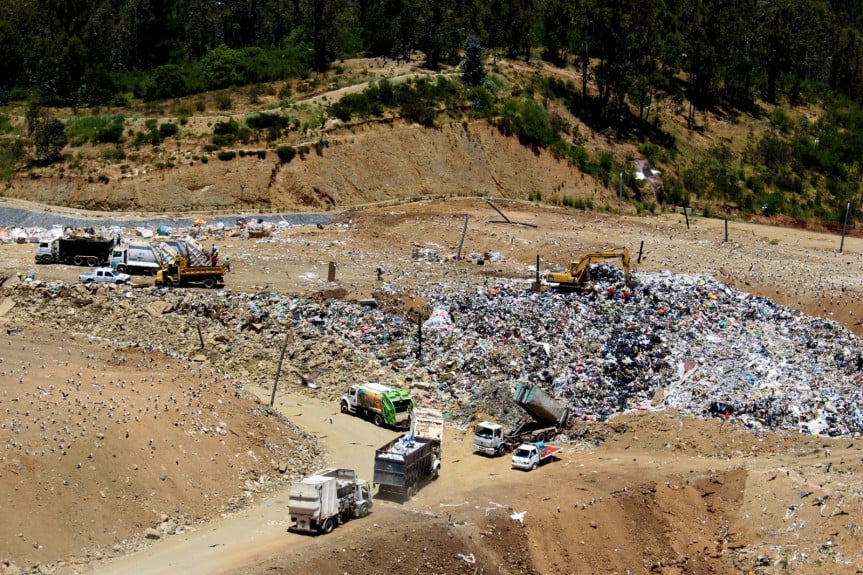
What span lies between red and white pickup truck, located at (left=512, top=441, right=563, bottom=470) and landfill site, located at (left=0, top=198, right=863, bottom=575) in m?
0.08

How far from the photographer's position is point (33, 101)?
57.5 metres

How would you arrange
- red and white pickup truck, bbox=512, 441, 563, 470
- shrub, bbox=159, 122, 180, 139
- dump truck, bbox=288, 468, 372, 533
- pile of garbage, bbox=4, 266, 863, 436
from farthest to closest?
shrub, bbox=159, 122, 180, 139 → pile of garbage, bbox=4, 266, 863, 436 → red and white pickup truck, bbox=512, 441, 563, 470 → dump truck, bbox=288, 468, 372, 533

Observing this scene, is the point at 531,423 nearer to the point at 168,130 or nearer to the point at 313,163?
the point at 313,163

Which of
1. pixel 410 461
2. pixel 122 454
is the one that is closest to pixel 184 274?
pixel 122 454

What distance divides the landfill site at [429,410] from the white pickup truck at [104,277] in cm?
20

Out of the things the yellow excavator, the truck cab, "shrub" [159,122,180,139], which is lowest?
the truck cab

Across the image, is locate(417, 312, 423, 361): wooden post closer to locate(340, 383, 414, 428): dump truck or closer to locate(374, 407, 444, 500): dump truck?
locate(340, 383, 414, 428): dump truck

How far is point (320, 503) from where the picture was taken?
67.6 ft

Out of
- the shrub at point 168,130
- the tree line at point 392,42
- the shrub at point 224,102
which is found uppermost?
the tree line at point 392,42

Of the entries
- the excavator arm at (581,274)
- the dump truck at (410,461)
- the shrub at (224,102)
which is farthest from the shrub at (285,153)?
the dump truck at (410,461)

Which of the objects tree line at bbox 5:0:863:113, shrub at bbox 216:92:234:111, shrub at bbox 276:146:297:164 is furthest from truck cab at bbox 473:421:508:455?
tree line at bbox 5:0:863:113

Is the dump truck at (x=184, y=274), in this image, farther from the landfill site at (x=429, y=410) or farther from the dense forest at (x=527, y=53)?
the dense forest at (x=527, y=53)

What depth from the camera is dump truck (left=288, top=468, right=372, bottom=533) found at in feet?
67.6

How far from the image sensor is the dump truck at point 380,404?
89.8 feet
